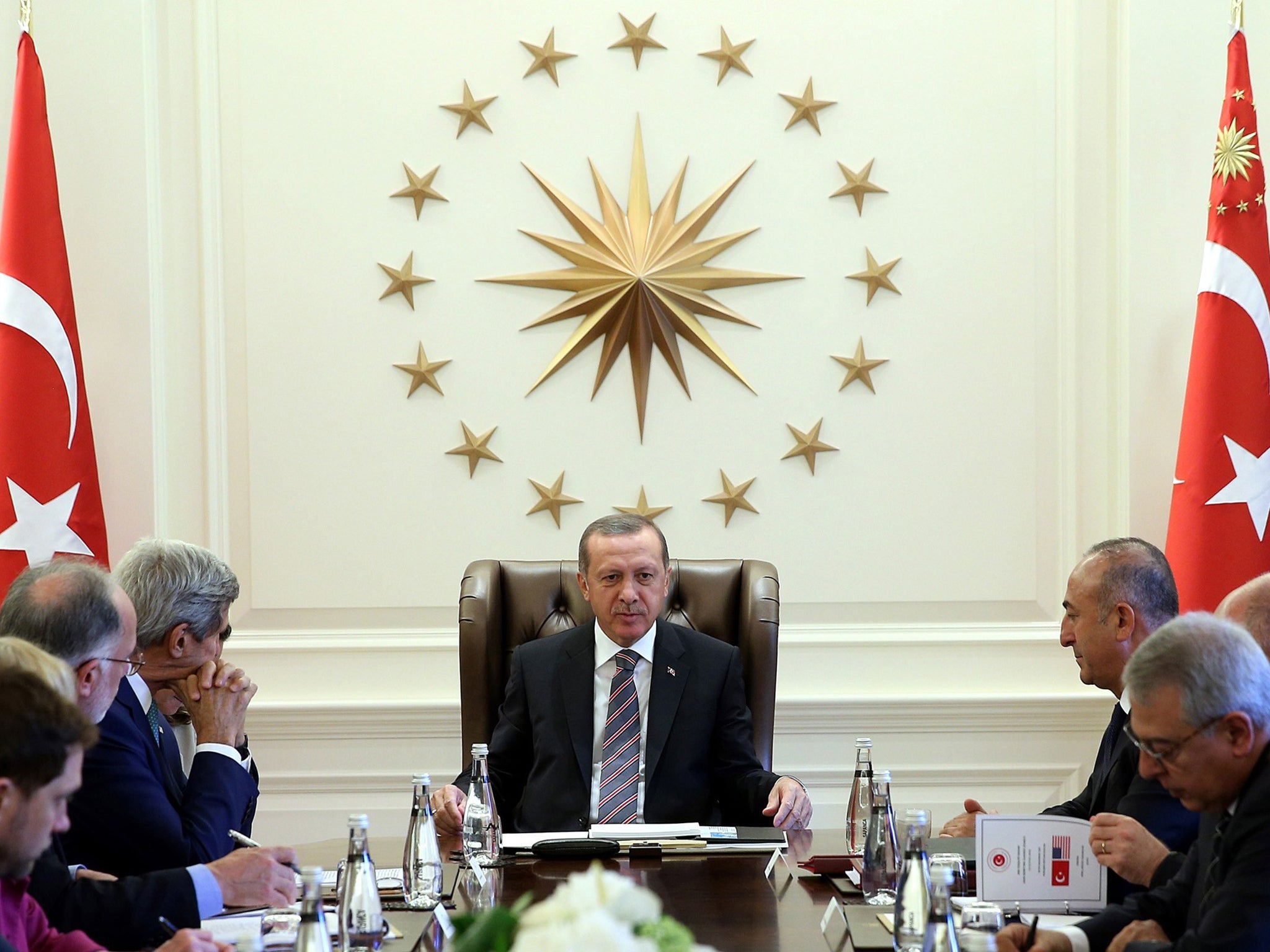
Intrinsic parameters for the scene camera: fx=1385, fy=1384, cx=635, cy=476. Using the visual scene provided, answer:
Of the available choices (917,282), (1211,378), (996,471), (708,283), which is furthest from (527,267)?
(1211,378)

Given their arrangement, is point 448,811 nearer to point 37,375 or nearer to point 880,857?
point 880,857

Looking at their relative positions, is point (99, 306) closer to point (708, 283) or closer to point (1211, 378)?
point (708, 283)

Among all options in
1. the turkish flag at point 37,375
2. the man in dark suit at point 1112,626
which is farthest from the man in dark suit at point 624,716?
the turkish flag at point 37,375

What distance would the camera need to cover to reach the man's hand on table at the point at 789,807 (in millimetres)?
3025

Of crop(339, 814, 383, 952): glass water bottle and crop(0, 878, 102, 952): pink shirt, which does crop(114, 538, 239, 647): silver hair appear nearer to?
crop(0, 878, 102, 952): pink shirt

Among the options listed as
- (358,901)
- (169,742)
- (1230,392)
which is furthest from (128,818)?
(1230,392)

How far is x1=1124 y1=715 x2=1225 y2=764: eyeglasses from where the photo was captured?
1968mm

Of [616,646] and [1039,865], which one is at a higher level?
[616,646]

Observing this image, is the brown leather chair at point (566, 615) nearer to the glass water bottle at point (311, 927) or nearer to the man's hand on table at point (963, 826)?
the man's hand on table at point (963, 826)

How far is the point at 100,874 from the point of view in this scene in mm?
2400

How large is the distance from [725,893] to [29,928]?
113 cm

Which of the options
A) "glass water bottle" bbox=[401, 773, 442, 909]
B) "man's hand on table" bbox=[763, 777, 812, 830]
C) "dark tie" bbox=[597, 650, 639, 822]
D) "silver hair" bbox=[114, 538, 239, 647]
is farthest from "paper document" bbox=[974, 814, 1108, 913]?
"silver hair" bbox=[114, 538, 239, 647]

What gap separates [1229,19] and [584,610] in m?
2.79

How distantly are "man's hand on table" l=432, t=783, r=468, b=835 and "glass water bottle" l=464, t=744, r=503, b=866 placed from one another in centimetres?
31
